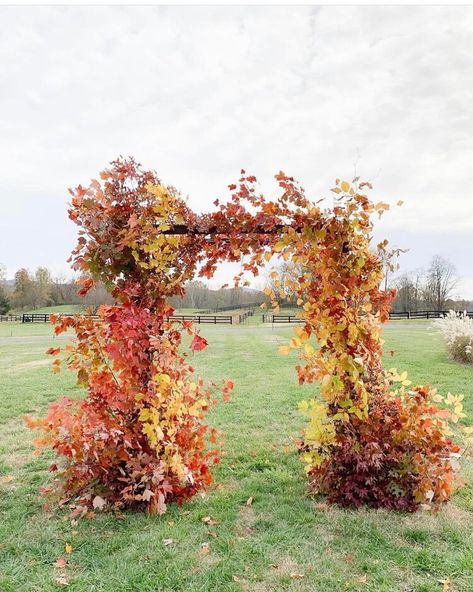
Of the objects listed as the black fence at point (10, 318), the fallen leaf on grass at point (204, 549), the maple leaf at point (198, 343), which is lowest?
the fallen leaf on grass at point (204, 549)

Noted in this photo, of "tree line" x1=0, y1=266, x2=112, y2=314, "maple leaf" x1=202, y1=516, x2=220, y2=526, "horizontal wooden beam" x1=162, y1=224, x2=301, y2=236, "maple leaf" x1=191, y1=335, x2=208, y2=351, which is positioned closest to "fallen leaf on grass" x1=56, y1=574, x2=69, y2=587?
"maple leaf" x1=202, y1=516, x2=220, y2=526

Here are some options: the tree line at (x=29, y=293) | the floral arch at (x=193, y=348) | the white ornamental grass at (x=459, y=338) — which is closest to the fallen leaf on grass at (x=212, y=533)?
the floral arch at (x=193, y=348)

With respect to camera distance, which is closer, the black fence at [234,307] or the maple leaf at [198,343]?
the maple leaf at [198,343]

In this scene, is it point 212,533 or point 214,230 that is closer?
point 212,533

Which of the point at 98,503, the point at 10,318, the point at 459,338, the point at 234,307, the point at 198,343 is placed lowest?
the point at 98,503

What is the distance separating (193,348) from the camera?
Result: 3.88 m

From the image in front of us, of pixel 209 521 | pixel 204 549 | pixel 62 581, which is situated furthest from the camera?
pixel 209 521

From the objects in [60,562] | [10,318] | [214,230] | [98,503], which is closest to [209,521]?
[98,503]

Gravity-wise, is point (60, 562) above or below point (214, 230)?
below

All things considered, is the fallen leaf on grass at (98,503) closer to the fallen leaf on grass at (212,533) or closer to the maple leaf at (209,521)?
the maple leaf at (209,521)

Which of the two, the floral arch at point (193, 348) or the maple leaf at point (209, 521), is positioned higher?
the floral arch at point (193, 348)

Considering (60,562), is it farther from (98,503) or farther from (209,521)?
(209,521)

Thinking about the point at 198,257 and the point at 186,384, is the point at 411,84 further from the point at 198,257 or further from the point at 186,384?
the point at 186,384

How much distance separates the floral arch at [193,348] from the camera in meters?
3.82
